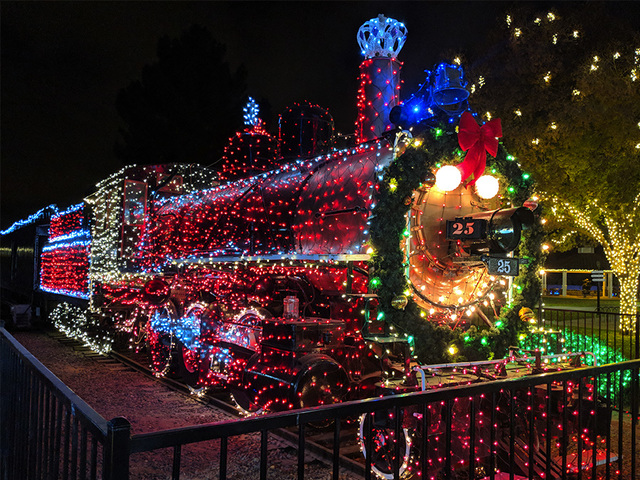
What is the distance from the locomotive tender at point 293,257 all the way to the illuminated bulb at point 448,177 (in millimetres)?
203

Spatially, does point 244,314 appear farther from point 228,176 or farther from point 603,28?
point 603,28

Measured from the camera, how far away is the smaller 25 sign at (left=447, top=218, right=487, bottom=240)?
4.62m

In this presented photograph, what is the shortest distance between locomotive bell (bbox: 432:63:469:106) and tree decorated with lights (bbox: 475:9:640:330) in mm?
6810

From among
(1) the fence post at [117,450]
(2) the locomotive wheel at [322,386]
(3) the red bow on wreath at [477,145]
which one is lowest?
(2) the locomotive wheel at [322,386]

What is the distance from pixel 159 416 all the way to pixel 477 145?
4.50 m

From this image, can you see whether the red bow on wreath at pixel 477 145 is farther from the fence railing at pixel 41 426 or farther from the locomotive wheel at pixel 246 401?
the fence railing at pixel 41 426

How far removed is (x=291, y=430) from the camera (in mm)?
5270

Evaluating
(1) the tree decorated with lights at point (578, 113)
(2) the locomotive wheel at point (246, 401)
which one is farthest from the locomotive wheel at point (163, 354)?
(1) the tree decorated with lights at point (578, 113)

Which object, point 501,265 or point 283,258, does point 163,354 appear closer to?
point 283,258

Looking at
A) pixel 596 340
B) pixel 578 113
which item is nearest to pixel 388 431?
pixel 596 340

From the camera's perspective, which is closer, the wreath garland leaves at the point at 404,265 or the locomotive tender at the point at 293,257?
the wreath garland leaves at the point at 404,265

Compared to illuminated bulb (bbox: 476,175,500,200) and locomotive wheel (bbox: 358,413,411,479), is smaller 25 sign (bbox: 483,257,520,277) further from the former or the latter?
locomotive wheel (bbox: 358,413,411,479)

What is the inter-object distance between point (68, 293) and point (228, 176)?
5.25 metres

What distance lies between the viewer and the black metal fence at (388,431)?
1.92 metres
